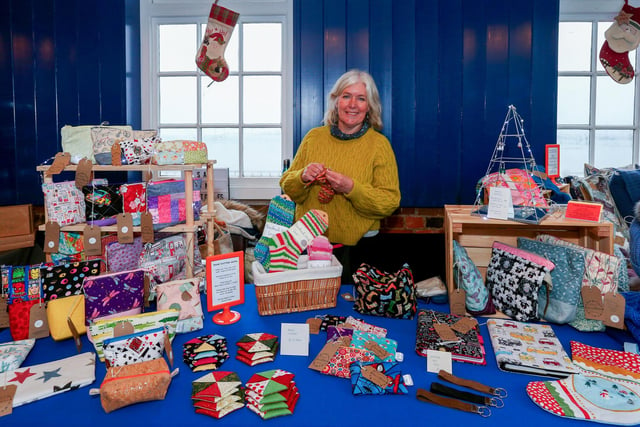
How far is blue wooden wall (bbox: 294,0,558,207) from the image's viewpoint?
10.1 feet

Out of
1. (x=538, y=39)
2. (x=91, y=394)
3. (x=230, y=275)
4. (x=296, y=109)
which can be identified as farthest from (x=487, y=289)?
(x=538, y=39)

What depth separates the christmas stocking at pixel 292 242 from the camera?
166 centimetres

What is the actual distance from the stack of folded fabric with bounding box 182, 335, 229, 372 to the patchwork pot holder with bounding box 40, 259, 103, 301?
0.52 metres

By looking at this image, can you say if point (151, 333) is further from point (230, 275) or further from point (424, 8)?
point (424, 8)

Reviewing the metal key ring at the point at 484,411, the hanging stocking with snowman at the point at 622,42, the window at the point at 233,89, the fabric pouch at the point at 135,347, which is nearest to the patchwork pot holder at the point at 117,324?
the fabric pouch at the point at 135,347

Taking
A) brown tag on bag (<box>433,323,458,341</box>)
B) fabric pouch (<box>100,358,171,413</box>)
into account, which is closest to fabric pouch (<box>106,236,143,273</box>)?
fabric pouch (<box>100,358,171,413</box>)

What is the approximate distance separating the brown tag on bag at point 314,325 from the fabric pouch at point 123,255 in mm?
926

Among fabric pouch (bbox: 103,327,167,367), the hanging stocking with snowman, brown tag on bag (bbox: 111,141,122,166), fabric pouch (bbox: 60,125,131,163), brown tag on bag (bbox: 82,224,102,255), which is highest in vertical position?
the hanging stocking with snowman

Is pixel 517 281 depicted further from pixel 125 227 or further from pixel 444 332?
pixel 125 227

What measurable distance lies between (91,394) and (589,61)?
12.4ft

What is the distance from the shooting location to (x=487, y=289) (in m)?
1.75

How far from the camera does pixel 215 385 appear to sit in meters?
1.19

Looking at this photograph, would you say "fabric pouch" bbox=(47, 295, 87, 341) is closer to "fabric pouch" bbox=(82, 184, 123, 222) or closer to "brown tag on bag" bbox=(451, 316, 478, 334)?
"fabric pouch" bbox=(82, 184, 123, 222)

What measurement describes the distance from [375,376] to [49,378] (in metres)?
0.93
